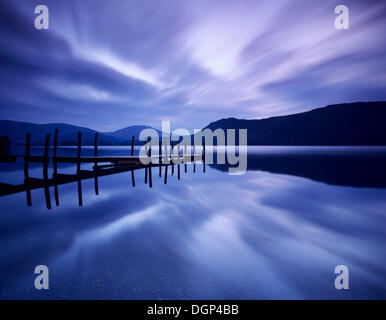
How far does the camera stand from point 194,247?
7836 mm

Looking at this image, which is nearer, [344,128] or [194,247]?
[194,247]

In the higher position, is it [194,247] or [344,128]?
[344,128]

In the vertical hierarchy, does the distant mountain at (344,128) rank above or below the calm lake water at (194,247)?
above

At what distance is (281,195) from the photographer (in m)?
17.0

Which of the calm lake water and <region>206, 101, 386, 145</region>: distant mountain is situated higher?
<region>206, 101, 386, 145</region>: distant mountain

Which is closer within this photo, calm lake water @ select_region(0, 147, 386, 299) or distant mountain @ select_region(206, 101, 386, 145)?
calm lake water @ select_region(0, 147, 386, 299)

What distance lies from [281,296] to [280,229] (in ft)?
16.1

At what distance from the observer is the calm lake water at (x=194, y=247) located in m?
5.43

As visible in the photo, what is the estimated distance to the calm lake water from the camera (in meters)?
5.43

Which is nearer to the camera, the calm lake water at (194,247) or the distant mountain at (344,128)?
the calm lake water at (194,247)
